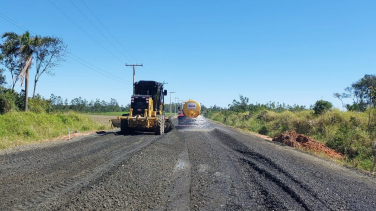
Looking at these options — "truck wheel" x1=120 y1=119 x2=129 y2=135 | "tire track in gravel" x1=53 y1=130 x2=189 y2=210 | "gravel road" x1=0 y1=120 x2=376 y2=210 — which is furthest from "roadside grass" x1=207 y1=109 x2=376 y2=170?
"truck wheel" x1=120 y1=119 x2=129 y2=135

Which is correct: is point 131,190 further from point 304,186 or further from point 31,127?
point 31,127

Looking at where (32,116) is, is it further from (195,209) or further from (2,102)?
(195,209)

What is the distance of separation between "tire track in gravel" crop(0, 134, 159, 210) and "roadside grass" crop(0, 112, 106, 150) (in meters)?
4.16

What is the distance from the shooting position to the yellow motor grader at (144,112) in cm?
2010

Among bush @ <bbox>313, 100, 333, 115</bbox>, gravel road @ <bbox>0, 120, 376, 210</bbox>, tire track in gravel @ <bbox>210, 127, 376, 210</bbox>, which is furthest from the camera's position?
bush @ <bbox>313, 100, 333, 115</bbox>

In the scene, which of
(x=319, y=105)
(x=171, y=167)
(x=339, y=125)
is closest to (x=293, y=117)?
(x=319, y=105)

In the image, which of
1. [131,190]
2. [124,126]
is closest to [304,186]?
[131,190]

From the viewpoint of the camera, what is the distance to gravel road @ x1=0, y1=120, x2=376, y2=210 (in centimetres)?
607

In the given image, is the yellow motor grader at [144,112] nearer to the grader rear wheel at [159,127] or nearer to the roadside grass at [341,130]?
the grader rear wheel at [159,127]

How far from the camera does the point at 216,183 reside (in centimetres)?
795

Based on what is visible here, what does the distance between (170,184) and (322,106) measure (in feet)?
66.1

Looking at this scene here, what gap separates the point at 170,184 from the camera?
7766mm

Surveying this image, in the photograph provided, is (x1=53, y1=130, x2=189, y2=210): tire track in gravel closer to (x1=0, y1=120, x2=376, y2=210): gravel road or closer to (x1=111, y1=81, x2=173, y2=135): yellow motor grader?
(x1=0, y1=120, x2=376, y2=210): gravel road

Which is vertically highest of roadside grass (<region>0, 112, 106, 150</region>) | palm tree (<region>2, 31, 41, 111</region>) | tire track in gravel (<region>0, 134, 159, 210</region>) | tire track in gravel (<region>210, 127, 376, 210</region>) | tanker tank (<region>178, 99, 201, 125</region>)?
palm tree (<region>2, 31, 41, 111</region>)
